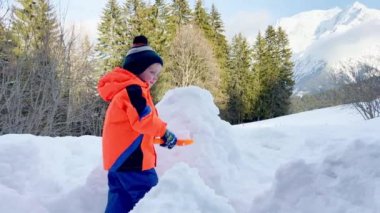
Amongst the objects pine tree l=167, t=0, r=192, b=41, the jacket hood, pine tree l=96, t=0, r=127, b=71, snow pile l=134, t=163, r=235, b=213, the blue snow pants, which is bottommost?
the blue snow pants

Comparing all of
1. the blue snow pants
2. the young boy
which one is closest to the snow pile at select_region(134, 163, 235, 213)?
the young boy

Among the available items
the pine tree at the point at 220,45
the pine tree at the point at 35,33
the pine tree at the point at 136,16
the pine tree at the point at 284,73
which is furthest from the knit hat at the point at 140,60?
the pine tree at the point at 284,73

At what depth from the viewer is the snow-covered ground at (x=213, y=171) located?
221 cm

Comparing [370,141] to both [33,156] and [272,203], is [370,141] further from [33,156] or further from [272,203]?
[33,156]

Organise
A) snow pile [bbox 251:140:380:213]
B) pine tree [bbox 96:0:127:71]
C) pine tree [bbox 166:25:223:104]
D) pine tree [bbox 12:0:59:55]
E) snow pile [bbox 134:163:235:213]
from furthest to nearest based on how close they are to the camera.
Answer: pine tree [bbox 166:25:223:104]
pine tree [bbox 96:0:127:71]
pine tree [bbox 12:0:59:55]
snow pile [bbox 251:140:380:213]
snow pile [bbox 134:163:235:213]

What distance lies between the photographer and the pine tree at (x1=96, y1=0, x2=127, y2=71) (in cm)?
2815

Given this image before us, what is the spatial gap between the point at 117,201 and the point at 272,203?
1.07 meters

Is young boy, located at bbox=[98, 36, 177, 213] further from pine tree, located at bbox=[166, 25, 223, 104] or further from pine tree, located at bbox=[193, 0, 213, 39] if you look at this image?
pine tree, located at bbox=[193, 0, 213, 39]

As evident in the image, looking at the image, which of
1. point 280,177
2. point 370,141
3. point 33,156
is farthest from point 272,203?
point 33,156

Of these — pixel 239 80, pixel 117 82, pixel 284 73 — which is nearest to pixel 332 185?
pixel 117 82

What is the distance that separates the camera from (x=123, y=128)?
2.92 meters

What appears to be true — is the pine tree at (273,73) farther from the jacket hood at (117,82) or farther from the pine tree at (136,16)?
the jacket hood at (117,82)

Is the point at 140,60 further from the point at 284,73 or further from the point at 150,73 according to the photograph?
A: the point at 284,73

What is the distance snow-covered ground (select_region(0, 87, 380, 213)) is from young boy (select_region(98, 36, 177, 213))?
39cm
